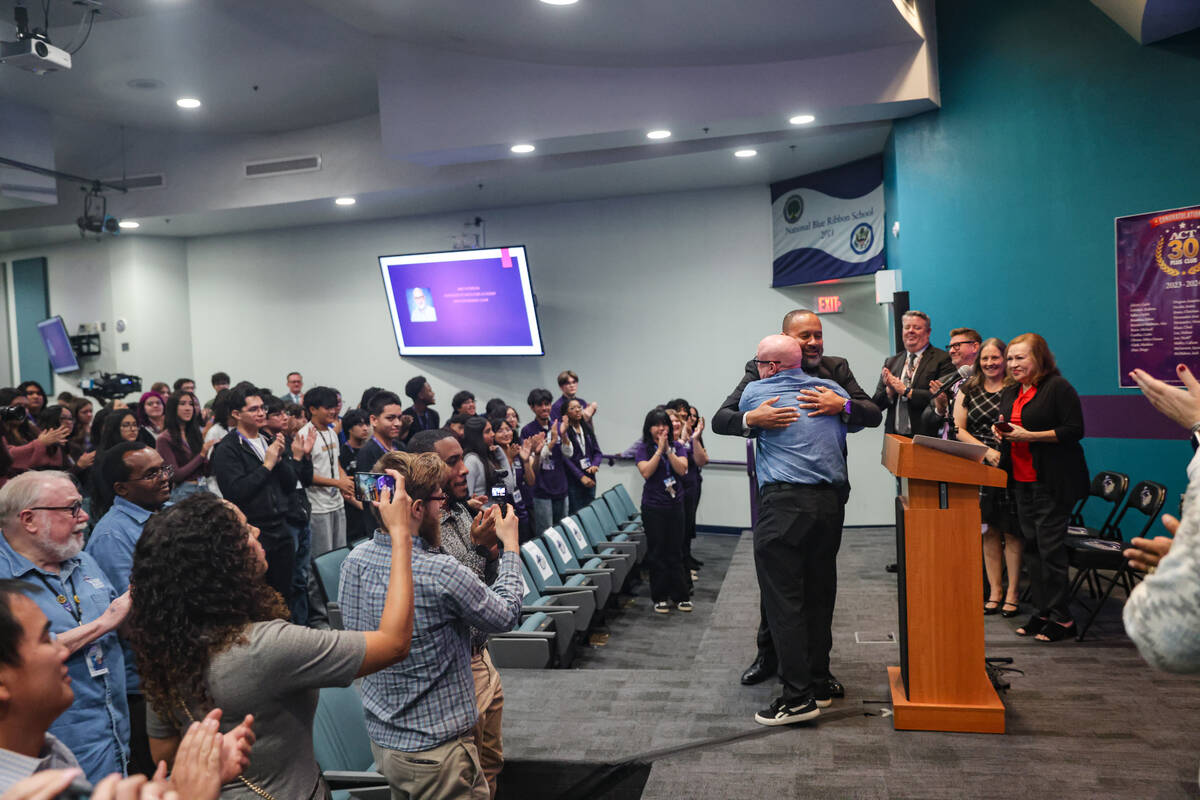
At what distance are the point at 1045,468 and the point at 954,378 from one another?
0.63 m

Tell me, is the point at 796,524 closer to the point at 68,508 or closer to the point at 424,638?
the point at 424,638

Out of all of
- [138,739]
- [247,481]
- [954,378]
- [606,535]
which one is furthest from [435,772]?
[606,535]

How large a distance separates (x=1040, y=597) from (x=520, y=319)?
608 cm

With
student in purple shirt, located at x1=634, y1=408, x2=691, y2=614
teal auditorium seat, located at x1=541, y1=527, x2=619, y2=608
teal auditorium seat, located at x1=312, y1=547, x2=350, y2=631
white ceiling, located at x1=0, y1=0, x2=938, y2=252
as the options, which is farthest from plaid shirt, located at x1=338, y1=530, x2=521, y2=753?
white ceiling, located at x1=0, y1=0, x2=938, y2=252


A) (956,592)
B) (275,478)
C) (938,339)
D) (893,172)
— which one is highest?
(893,172)

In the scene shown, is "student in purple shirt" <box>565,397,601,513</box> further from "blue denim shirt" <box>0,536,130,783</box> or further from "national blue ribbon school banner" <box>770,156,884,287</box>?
"blue denim shirt" <box>0,536,130,783</box>

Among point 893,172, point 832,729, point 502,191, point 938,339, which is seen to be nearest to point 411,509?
point 832,729

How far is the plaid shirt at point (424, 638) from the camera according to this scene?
6.86ft

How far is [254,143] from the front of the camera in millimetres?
9039

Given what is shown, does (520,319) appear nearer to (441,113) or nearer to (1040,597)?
(441,113)

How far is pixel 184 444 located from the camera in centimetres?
525

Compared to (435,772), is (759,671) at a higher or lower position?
lower

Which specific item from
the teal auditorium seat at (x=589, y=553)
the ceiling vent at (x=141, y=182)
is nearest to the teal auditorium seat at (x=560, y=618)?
the teal auditorium seat at (x=589, y=553)

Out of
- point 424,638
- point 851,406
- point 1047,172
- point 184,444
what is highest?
point 1047,172
